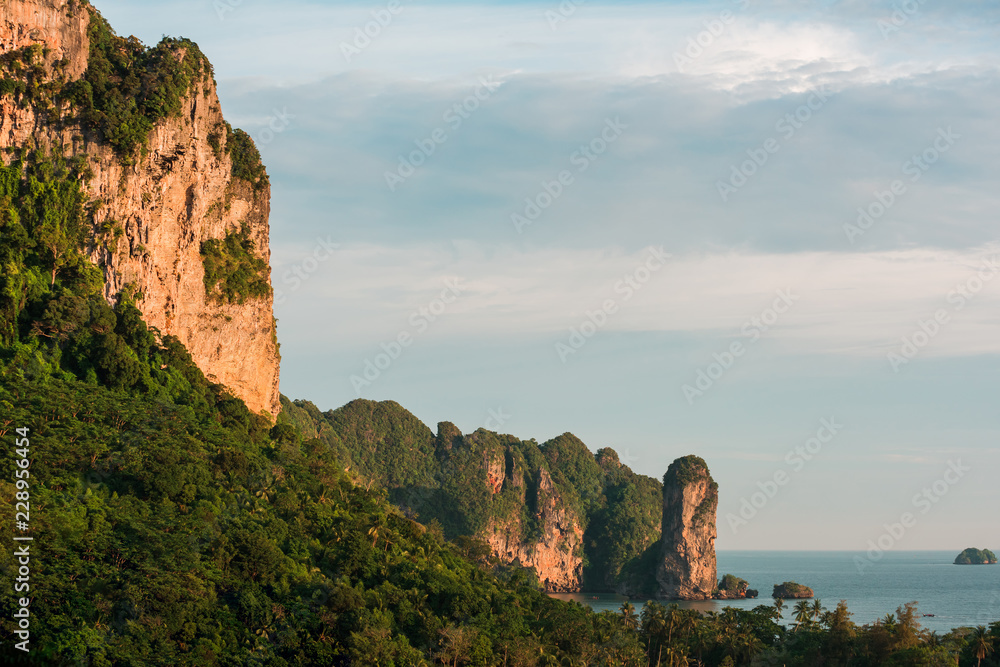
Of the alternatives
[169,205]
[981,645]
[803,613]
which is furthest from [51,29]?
[981,645]

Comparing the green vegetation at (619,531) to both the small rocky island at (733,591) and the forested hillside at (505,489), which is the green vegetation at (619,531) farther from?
the small rocky island at (733,591)

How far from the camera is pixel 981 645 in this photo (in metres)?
61.2

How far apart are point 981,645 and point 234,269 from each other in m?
54.3

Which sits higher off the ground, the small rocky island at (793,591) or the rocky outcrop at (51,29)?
the rocky outcrop at (51,29)

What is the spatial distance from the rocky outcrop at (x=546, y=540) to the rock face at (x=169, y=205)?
9078cm

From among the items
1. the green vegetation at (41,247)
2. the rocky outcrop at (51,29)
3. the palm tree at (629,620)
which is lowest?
the palm tree at (629,620)

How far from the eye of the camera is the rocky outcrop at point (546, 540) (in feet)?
535

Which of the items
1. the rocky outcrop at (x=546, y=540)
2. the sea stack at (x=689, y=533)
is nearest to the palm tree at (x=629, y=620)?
the sea stack at (x=689, y=533)

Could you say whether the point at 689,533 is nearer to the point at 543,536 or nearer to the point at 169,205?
the point at 543,536

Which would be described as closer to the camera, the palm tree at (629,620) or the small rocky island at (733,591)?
the palm tree at (629,620)

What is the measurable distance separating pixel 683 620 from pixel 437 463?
365 feet

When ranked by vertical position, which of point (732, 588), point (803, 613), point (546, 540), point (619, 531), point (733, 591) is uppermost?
point (619, 531)

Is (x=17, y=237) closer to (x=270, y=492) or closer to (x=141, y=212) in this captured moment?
(x=141, y=212)

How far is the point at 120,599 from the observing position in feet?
153
